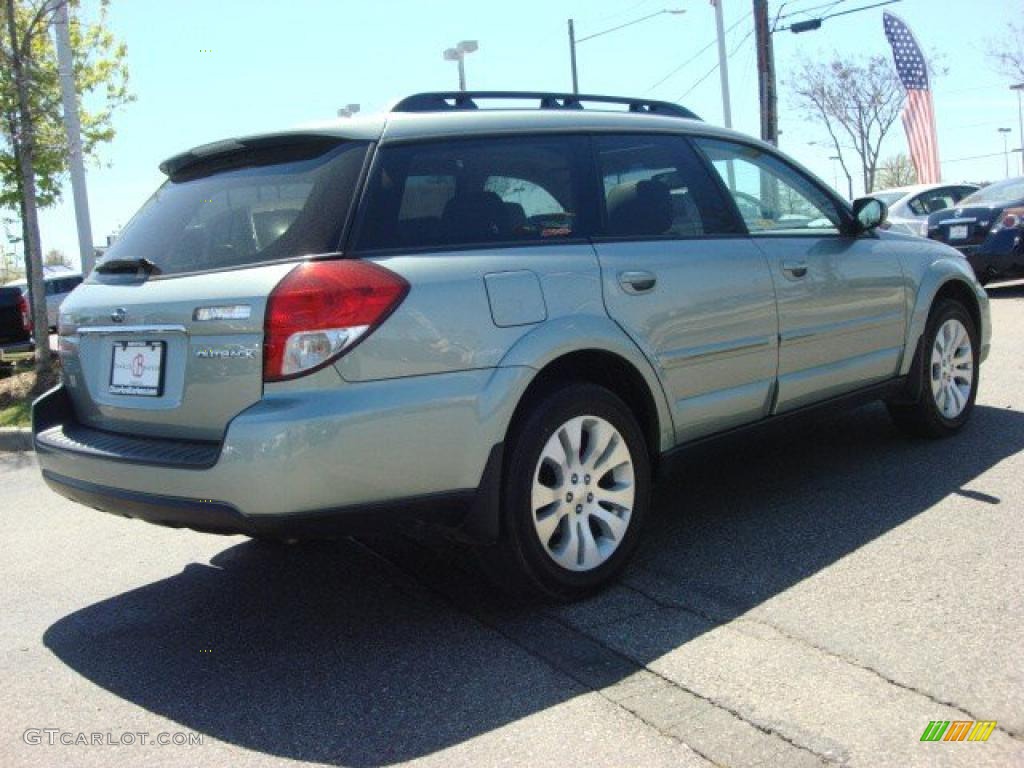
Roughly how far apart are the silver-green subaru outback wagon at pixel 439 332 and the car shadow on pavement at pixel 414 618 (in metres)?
0.33

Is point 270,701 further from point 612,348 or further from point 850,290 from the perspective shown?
point 850,290

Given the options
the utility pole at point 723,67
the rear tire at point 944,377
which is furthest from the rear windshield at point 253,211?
the utility pole at point 723,67

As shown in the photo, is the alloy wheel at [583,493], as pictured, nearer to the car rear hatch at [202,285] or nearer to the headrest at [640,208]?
the headrest at [640,208]

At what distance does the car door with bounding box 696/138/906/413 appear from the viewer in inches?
183

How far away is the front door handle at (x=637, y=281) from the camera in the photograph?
3.88 meters

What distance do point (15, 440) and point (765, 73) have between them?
1632 centimetres

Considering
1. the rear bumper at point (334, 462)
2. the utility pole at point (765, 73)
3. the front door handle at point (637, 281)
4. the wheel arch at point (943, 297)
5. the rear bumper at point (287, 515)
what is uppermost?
the utility pole at point (765, 73)

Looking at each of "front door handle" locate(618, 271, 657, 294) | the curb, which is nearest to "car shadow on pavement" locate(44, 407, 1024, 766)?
"front door handle" locate(618, 271, 657, 294)

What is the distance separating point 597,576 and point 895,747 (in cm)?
136

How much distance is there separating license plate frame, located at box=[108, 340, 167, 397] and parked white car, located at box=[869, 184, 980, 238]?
13.1 m

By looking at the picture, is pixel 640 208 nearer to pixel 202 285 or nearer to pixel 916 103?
pixel 202 285

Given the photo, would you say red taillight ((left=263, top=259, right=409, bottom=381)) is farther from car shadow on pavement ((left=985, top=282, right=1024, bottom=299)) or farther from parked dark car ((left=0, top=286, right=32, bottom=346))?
car shadow on pavement ((left=985, top=282, right=1024, bottom=299))

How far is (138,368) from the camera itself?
3.54 metres

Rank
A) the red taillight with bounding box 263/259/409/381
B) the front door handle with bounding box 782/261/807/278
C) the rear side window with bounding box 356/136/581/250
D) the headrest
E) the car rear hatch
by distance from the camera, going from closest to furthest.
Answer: the red taillight with bounding box 263/259/409/381 < the car rear hatch < the rear side window with bounding box 356/136/581/250 < the headrest < the front door handle with bounding box 782/261/807/278
